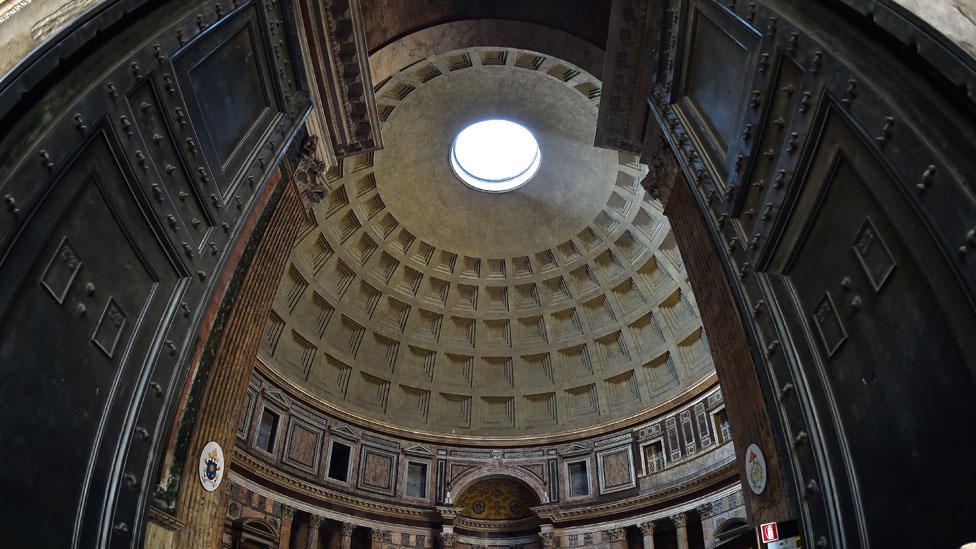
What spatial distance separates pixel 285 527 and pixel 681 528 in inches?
464

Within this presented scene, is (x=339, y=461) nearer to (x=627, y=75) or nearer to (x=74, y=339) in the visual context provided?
(x=627, y=75)

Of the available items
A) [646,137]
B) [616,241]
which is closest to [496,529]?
[616,241]

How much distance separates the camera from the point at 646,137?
37.6 feet

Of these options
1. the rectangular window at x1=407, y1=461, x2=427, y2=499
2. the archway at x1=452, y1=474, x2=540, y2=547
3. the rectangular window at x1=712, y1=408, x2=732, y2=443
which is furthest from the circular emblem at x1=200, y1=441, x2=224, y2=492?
the rectangular window at x1=712, y1=408, x2=732, y2=443

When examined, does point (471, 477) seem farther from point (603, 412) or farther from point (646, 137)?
point (646, 137)

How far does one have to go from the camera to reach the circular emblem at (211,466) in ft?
26.3

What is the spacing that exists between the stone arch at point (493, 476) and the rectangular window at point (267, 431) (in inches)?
260

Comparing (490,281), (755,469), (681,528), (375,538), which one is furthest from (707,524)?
(755,469)

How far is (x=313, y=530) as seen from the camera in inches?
747

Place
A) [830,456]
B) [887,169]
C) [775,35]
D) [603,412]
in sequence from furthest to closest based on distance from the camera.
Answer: [603,412] → [775,35] → [830,456] → [887,169]

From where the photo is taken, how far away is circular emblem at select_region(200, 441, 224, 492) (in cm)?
801

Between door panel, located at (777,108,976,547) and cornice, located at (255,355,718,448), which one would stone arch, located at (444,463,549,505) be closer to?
cornice, located at (255,355,718,448)

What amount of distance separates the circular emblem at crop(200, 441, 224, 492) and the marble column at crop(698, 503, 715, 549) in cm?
1481

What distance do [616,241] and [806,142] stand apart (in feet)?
55.0
